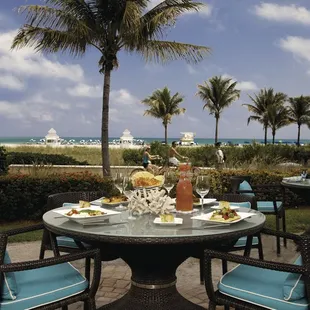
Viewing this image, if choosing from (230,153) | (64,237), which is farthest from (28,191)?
(230,153)

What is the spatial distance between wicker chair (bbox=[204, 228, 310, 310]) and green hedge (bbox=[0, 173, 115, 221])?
5579 mm

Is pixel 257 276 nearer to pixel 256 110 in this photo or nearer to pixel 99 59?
pixel 99 59

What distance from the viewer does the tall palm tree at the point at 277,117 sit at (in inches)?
1566

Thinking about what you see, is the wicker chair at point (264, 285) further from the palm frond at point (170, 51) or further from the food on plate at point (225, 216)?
the palm frond at point (170, 51)

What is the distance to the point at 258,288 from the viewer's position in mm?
2646

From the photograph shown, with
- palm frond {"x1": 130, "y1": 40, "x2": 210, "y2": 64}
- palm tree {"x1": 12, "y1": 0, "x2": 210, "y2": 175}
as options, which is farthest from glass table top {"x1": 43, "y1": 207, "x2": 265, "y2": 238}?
palm frond {"x1": 130, "y1": 40, "x2": 210, "y2": 64}

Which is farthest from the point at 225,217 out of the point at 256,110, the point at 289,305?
the point at 256,110

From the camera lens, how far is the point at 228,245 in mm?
3723

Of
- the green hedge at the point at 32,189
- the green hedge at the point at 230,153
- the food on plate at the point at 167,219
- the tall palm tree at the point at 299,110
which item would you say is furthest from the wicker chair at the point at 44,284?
the tall palm tree at the point at 299,110

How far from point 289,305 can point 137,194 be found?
1.26 metres

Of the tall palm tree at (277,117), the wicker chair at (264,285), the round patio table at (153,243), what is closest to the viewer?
the wicker chair at (264,285)

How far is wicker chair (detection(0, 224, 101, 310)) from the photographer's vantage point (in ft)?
8.14

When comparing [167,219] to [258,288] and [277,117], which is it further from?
[277,117]

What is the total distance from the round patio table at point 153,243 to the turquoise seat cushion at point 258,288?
0.25 metres
